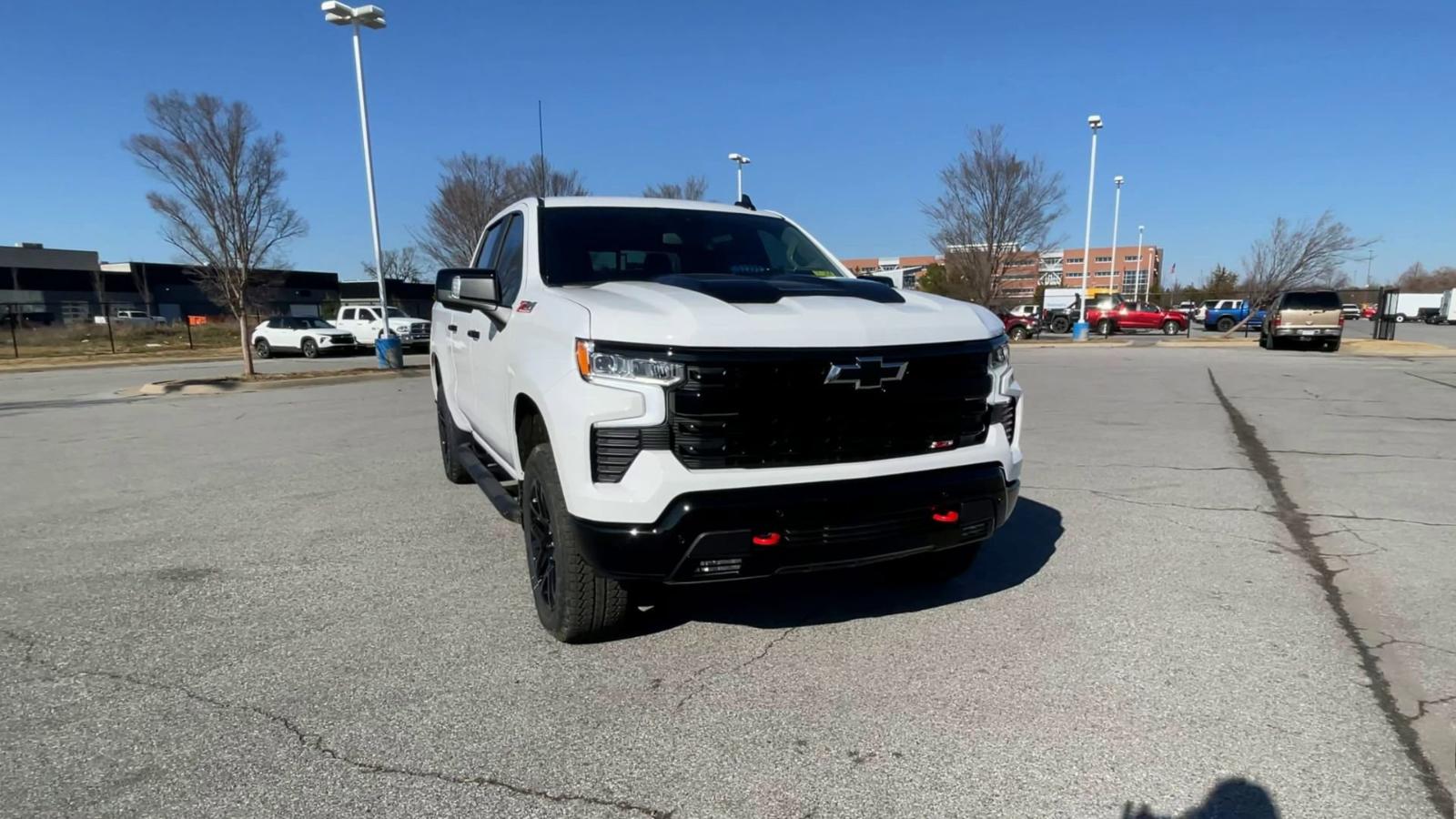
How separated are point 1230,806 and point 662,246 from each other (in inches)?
131

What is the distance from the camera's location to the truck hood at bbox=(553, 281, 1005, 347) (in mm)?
2762

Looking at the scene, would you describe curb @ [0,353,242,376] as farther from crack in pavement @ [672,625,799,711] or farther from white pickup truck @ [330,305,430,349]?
crack in pavement @ [672,625,799,711]

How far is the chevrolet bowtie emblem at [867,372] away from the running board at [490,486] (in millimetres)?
1733

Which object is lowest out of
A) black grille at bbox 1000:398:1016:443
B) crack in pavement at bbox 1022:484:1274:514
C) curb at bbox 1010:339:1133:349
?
curb at bbox 1010:339:1133:349

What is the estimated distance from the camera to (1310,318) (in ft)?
77.8

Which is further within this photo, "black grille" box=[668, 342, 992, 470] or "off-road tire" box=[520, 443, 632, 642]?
"off-road tire" box=[520, 443, 632, 642]

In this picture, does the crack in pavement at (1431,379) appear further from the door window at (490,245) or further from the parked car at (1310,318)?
the door window at (490,245)

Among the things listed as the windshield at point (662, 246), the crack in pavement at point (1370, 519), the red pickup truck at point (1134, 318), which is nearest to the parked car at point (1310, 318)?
the red pickup truck at point (1134, 318)

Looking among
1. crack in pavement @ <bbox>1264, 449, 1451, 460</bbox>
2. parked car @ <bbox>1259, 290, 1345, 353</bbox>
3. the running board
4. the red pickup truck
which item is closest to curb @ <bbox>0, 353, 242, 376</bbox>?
the running board

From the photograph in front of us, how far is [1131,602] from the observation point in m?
3.79

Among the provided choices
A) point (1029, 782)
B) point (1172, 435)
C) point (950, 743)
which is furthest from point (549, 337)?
point (1172, 435)

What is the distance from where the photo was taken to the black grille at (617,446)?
9.05 ft

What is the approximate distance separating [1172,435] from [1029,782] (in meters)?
7.25

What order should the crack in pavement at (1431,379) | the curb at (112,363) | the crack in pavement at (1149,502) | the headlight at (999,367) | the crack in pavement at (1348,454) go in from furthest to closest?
1. the curb at (112,363)
2. the crack in pavement at (1431,379)
3. the crack in pavement at (1348,454)
4. the crack in pavement at (1149,502)
5. the headlight at (999,367)
